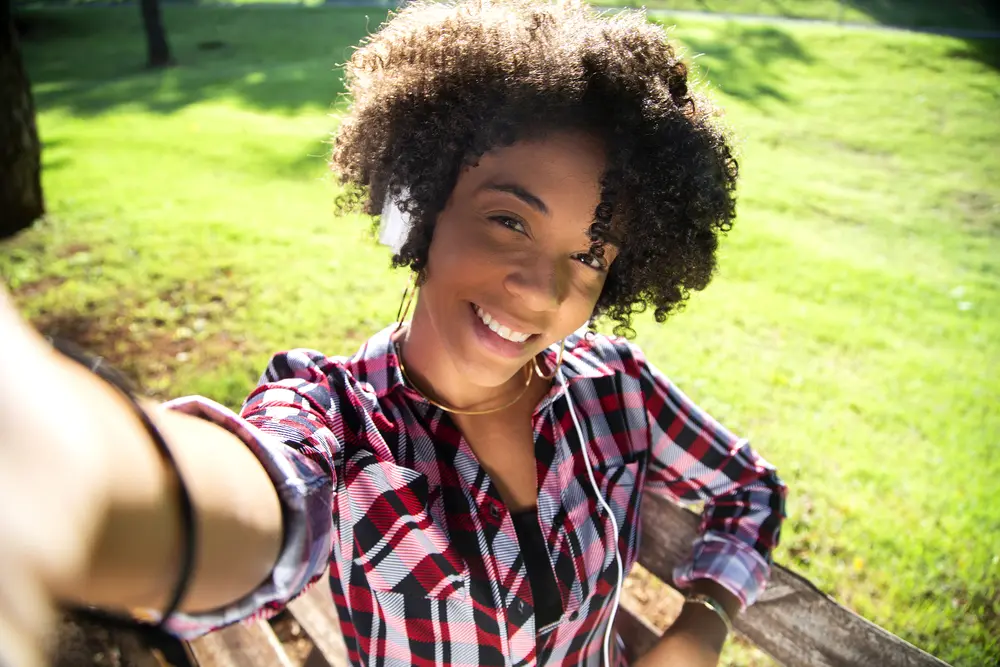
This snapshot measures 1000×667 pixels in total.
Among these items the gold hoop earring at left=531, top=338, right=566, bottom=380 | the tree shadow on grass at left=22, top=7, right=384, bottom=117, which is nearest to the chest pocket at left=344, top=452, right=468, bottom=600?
the gold hoop earring at left=531, top=338, right=566, bottom=380

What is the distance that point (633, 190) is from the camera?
1426 mm

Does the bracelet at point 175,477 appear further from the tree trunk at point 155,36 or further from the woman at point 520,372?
the tree trunk at point 155,36

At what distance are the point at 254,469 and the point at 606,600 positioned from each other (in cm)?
106

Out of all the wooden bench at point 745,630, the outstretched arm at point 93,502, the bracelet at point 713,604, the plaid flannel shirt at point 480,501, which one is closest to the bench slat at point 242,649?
the wooden bench at point 745,630

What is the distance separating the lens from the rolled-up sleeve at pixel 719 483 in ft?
5.43

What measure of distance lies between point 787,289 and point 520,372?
14.1 feet

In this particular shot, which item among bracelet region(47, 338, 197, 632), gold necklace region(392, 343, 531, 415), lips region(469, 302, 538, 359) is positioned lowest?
gold necklace region(392, 343, 531, 415)

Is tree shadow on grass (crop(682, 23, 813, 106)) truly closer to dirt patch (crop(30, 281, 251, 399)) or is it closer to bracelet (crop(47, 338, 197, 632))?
dirt patch (crop(30, 281, 251, 399))

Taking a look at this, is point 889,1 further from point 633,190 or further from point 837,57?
point 633,190

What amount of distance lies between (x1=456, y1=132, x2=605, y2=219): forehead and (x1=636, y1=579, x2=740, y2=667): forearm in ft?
3.33

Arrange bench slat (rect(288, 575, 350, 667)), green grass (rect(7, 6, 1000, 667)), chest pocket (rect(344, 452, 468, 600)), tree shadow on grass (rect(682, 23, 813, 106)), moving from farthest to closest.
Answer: tree shadow on grass (rect(682, 23, 813, 106)) < green grass (rect(7, 6, 1000, 667)) < bench slat (rect(288, 575, 350, 667)) < chest pocket (rect(344, 452, 468, 600))

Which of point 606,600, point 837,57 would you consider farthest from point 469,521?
point 837,57

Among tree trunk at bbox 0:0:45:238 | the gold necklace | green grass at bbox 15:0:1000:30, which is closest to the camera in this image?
the gold necklace

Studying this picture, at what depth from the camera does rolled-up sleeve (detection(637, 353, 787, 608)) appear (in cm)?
165
